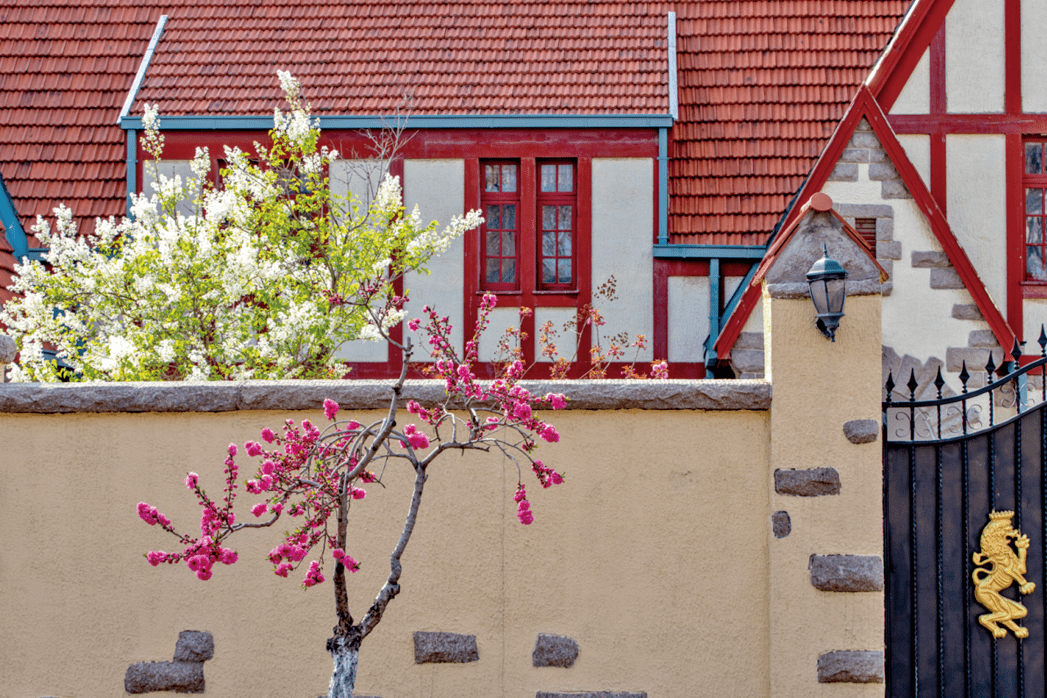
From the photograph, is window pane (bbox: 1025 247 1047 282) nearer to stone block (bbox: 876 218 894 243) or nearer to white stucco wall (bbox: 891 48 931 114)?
stone block (bbox: 876 218 894 243)

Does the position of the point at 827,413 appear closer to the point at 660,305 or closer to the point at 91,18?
the point at 660,305

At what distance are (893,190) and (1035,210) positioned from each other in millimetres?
1568

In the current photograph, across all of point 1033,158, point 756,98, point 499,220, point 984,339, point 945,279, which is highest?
point 756,98

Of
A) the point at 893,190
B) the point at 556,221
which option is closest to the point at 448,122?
the point at 556,221

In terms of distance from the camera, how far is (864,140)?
802 centimetres

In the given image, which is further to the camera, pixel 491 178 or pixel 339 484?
pixel 491 178

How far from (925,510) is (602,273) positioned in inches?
172

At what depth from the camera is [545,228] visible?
8789 mm

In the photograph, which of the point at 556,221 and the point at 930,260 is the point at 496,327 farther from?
the point at 930,260

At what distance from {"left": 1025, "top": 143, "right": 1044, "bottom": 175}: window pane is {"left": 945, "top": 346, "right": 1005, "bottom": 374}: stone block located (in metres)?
1.80

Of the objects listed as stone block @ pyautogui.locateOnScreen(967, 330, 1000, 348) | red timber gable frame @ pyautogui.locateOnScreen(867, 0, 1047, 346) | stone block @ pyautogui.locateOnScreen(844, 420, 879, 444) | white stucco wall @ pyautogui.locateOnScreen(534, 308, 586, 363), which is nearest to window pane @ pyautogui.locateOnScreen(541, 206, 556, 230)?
white stucco wall @ pyautogui.locateOnScreen(534, 308, 586, 363)

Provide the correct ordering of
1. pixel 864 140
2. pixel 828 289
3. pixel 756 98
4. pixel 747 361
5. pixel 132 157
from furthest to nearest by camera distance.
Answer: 1. pixel 756 98
2. pixel 132 157
3. pixel 864 140
4. pixel 747 361
5. pixel 828 289

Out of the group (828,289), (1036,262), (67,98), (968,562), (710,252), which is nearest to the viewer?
(828,289)

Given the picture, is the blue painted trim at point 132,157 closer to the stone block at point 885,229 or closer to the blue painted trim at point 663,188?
the blue painted trim at point 663,188
